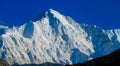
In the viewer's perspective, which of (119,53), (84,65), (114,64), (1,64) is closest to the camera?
(114,64)

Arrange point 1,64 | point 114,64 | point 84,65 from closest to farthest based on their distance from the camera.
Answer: point 114,64
point 84,65
point 1,64

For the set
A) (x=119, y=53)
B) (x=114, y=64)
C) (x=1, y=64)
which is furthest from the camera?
(x=1, y=64)

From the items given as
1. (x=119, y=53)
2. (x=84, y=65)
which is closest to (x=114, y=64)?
(x=84, y=65)

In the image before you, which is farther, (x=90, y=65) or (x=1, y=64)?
(x=1, y=64)

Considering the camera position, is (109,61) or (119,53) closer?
(109,61)

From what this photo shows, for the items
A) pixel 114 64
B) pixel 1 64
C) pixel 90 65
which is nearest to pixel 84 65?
pixel 90 65

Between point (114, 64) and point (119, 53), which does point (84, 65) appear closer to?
point (114, 64)

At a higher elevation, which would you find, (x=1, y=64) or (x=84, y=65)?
(x=1, y=64)

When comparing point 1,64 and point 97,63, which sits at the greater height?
point 1,64

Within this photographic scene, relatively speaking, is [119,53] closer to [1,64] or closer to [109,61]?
[109,61]

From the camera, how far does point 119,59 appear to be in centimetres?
7912

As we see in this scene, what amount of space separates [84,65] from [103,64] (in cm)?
579

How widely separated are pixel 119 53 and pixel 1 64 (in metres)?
83.0

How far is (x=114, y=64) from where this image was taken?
252 feet
